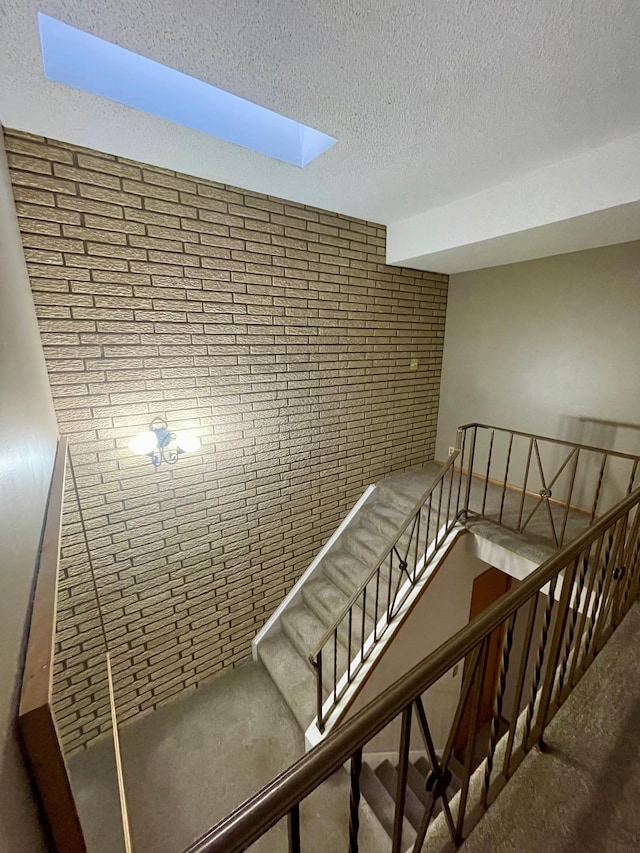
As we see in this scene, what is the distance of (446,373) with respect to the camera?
14.3 feet

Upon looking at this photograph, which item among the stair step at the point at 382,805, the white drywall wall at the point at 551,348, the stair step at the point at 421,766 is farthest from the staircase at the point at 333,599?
the stair step at the point at 421,766

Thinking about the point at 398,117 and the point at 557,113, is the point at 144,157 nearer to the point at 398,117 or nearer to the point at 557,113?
the point at 398,117

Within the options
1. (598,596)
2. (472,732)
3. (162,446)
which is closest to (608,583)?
(598,596)

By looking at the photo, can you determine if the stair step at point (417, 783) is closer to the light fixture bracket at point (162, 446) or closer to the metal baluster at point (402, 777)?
the metal baluster at point (402, 777)

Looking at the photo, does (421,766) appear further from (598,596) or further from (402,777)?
(402,777)

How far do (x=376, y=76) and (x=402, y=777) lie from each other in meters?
2.41

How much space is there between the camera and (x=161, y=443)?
2520 mm

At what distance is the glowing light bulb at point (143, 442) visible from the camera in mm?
2395

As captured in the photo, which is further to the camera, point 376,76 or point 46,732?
point 376,76

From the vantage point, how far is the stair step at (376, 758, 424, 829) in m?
2.71

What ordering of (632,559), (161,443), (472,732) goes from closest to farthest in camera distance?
1. (472,732)
2. (632,559)
3. (161,443)

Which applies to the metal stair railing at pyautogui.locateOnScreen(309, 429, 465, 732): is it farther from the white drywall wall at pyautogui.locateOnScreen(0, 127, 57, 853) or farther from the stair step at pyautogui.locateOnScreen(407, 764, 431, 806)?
the white drywall wall at pyautogui.locateOnScreen(0, 127, 57, 853)

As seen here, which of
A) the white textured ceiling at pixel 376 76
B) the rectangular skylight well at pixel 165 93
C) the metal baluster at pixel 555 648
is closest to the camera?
the white textured ceiling at pixel 376 76

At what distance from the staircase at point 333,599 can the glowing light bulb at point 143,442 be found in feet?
7.06
